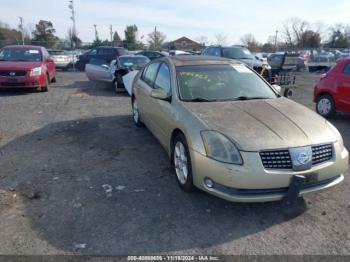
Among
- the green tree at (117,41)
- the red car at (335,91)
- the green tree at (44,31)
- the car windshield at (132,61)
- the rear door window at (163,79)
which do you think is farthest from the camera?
the green tree at (44,31)

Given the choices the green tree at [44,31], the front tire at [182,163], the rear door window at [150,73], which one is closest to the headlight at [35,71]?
the rear door window at [150,73]

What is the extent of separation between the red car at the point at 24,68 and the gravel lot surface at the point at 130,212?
5.41m

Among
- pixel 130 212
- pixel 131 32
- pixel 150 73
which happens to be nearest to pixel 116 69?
pixel 150 73

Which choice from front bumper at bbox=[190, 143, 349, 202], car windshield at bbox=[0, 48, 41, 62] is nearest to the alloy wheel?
front bumper at bbox=[190, 143, 349, 202]

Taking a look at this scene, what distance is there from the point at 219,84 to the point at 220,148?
1.59 meters

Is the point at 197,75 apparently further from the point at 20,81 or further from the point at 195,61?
the point at 20,81

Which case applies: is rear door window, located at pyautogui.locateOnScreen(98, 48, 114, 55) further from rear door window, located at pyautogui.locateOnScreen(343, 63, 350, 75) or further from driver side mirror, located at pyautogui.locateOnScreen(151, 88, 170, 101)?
driver side mirror, located at pyautogui.locateOnScreen(151, 88, 170, 101)

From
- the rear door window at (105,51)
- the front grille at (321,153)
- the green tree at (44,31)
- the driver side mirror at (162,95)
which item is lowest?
the front grille at (321,153)

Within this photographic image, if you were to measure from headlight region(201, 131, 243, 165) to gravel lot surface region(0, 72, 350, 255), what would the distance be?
680 mm

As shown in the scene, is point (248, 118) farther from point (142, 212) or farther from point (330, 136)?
point (142, 212)

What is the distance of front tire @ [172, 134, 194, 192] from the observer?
378 centimetres

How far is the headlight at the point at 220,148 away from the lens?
3297 mm

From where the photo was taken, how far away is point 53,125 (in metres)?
7.26

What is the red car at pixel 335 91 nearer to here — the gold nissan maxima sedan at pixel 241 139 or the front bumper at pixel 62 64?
the gold nissan maxima sedan at pixel 241 139
